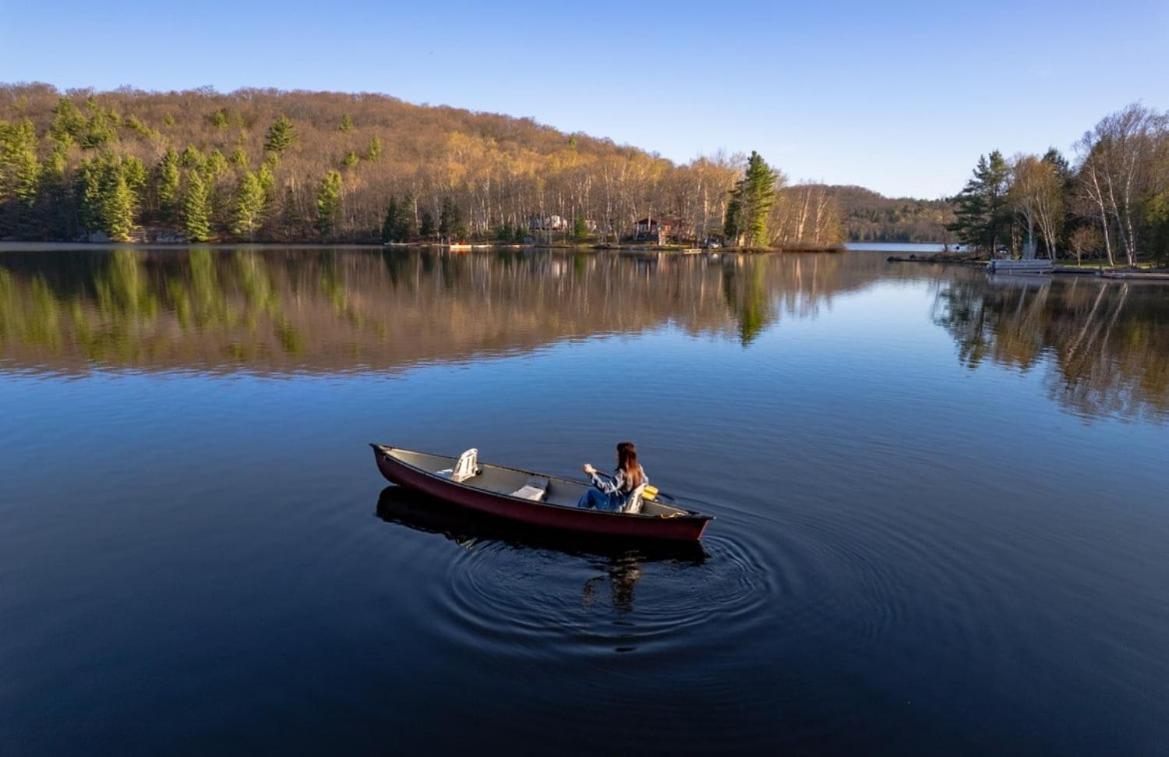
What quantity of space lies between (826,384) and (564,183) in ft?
438

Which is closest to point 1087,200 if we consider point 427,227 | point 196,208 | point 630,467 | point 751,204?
point 751,204

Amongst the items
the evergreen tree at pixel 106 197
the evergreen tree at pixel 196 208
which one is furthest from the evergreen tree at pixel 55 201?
the evergreen tree at pixel 196 208

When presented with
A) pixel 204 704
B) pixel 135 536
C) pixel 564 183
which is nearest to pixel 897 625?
pixel 204 704

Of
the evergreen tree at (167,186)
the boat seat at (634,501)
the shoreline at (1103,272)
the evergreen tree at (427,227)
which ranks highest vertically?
the evergreen tree at (167,186)

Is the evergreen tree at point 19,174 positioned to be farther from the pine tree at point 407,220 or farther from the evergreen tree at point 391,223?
the pine tree at point 407,220

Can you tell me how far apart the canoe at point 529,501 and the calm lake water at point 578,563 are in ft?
1.72

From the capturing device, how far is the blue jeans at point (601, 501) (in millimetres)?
14325

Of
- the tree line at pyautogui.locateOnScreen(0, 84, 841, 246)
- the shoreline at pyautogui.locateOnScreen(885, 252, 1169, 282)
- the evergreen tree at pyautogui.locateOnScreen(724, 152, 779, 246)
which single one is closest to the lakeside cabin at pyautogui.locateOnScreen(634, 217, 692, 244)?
the tree line at pyautogui.locateOnScreen(0, 84, 841, 246)

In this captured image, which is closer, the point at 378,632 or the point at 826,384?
the point at 378,632

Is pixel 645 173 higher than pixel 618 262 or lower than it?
higher

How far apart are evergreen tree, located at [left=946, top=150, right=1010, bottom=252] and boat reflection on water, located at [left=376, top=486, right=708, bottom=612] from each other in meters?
109

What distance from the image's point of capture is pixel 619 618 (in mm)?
11703

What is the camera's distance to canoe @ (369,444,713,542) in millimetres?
13836

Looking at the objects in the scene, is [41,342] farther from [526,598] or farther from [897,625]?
[897,625]
